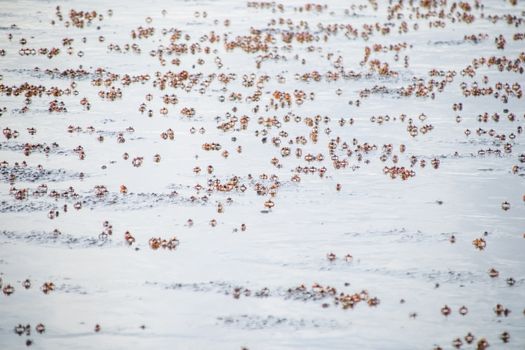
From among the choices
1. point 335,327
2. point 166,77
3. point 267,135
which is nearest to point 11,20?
point 166,77

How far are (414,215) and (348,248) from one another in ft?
8.13

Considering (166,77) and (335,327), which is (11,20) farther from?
(335,327)

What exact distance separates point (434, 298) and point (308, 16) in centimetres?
2700

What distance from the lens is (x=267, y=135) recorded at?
21.4m

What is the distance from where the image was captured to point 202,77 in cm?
2695

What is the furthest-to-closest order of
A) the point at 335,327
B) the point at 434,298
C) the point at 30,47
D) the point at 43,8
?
the point at 43,8
the point at 30,47
the point at 434,298
the point at 335,327

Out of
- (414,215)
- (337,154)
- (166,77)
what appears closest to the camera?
(414,215)

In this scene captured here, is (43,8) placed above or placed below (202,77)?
above

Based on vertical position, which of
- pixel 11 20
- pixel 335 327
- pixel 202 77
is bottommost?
pixel 335 327

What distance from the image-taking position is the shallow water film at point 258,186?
456 inches

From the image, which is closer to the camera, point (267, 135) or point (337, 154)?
point (337, 154)

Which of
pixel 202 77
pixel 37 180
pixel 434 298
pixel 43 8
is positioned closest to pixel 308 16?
pixel 202 77

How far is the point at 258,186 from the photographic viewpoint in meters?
17.4

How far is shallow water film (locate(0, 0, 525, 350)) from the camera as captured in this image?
1158 cm
